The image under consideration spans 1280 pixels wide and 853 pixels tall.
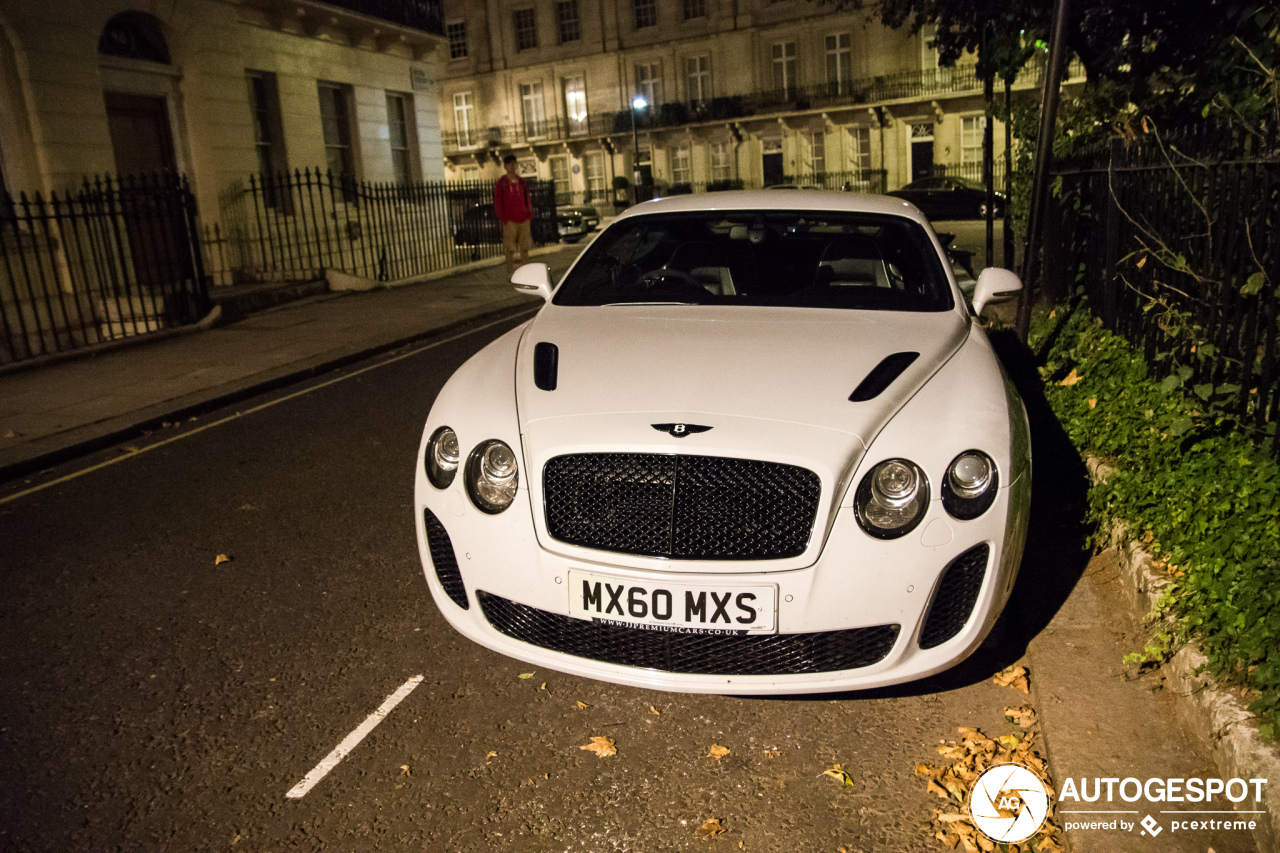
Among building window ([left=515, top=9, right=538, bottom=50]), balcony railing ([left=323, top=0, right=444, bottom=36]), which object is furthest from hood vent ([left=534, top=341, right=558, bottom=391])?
building window ([left=515, top=9, right=538, bottom=50])

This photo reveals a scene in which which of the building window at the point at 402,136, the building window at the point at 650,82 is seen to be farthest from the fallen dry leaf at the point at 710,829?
the building window at the point at 650,82

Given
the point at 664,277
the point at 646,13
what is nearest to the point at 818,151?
the point at 646,13

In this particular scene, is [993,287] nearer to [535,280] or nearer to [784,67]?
[535,280]

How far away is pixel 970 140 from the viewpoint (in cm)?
4000

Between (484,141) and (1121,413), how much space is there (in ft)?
166

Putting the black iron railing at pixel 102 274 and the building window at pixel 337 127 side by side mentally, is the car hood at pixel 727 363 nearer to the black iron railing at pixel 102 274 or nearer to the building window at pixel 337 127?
the black iron railing at pixel 102 274

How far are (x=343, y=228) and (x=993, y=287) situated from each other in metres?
16.1

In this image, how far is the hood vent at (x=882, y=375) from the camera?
2.82 metres

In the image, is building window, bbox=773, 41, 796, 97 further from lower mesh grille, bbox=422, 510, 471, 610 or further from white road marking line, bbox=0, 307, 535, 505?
lower mesh grille, bbox=422, 510, 471, 610

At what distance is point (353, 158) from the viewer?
61.1 feet

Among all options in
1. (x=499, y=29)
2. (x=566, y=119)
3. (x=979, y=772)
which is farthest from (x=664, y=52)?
(x=979, y=772)

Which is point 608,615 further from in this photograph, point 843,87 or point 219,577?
point 843,87

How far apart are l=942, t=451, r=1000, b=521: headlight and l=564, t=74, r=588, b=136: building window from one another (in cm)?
4863

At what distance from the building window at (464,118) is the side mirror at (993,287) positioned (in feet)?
168
